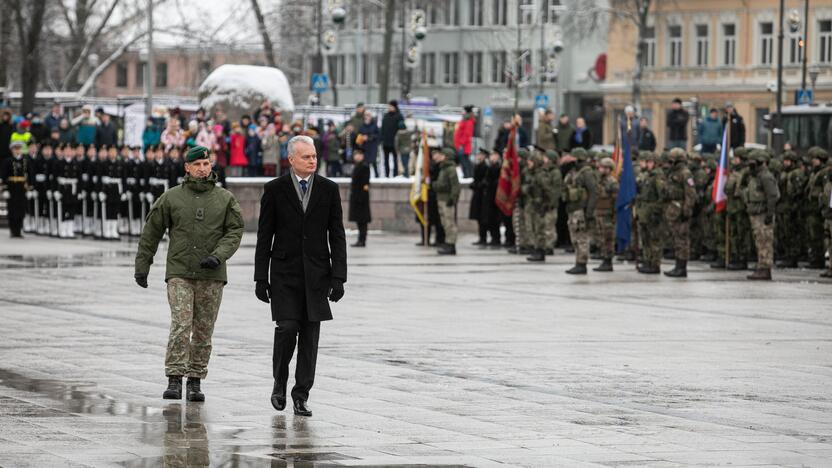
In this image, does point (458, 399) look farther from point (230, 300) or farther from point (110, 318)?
point (230, 300)

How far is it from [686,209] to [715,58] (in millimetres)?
56883

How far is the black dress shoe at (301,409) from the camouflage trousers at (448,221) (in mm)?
19888

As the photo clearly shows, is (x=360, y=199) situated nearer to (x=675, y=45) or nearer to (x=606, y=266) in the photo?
(x=606, y=266)

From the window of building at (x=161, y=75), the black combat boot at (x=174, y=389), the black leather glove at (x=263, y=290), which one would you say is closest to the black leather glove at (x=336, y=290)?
the black leather glove at (x=263, y=290)

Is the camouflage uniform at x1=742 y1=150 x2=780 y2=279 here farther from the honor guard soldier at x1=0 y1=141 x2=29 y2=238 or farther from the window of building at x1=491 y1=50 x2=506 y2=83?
the window of building at x1=491 y1=50 x2=506 y2=83

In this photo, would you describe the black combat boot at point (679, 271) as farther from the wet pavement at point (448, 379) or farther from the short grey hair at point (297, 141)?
the short grey hair at point (297, 141)

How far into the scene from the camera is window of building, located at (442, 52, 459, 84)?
341 feet

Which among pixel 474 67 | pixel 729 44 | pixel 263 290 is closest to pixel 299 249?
pixel 263 290

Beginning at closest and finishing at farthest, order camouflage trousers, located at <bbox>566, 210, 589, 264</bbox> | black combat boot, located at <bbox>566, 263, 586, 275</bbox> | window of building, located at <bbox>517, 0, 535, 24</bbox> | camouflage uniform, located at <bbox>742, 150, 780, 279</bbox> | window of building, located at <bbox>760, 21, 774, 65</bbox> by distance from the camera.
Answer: camouflage uniform, located at <bbox>742, 150, 780, 279</bbox> < camouflage trousers, located at <bbox>566, 210, 589, 264</bbox> < black combat boot, located at <bbox>566, 263, 586, 275</bbox> < window of building, located at <bbox>760, 21, 774, 65</bbox> < window of building, located at <bbox>517, 0, 535, 24</bbox>

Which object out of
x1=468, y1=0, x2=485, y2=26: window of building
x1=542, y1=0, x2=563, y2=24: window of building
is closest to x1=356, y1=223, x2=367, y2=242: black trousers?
x1=542, y1=0, x2=563, y2=24: window of building

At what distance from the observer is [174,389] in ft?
42.2

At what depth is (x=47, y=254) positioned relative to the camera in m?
30.7

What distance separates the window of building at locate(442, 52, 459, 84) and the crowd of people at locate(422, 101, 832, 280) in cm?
6899

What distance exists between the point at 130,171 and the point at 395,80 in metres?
68.8
